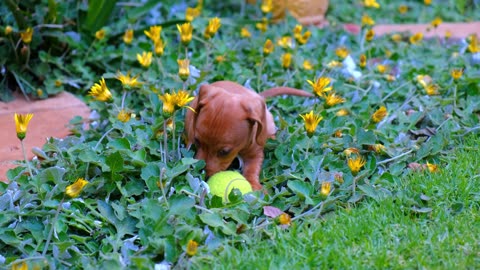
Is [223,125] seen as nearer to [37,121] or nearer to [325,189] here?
[325,189]

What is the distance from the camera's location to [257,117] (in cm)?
366

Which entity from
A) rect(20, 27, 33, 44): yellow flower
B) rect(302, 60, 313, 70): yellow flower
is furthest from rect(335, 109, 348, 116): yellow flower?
rect(20, 27, 33, 44): yellow flower

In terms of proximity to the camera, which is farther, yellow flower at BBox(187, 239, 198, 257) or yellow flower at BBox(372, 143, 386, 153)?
yellow flower at BBox(372, 143, 386, 153)

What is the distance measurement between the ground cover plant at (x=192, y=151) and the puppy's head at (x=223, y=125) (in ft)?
0.39

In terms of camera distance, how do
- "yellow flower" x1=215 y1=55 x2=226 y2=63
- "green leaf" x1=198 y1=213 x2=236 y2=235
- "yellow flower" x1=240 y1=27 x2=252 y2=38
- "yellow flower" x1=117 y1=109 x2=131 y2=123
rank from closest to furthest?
"green leaf" x1=198 y1=213 x2=236 y2=235, "yellow flower" x1=117 y1=109 x2=131 y2=123, "yellow flower" x1=215 y1=55 x2=226 y2=63, "yellow flower" x1=240 y1=27 x2=252 y2=38

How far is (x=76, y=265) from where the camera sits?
306 centimetres

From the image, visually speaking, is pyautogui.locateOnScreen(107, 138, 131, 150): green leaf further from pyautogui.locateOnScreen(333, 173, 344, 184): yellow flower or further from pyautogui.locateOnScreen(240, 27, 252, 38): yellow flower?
pyautogui.locateOnScreen(240, 27, 252, 38): yellow flower

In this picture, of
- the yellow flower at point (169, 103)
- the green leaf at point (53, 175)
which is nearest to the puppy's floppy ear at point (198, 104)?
the yellow flower at point (169, 103)

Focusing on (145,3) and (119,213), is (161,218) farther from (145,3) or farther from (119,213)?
(145,3)

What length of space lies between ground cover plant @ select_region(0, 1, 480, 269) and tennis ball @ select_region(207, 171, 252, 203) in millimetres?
73

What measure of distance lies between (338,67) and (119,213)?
7.80ft

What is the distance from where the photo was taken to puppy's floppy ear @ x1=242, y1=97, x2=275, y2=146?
12.0 feet

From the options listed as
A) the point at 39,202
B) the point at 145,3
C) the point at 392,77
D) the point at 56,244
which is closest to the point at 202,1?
the point at 145,3

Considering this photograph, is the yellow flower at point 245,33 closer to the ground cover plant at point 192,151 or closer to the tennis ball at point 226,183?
the ground cover plant at point 192,151
